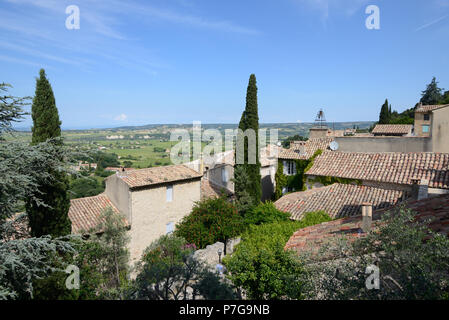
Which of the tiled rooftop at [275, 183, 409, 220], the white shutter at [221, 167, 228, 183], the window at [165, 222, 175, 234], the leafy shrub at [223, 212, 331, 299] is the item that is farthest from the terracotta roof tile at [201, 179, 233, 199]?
the leafy shrub at [223, 212, 331, 299]

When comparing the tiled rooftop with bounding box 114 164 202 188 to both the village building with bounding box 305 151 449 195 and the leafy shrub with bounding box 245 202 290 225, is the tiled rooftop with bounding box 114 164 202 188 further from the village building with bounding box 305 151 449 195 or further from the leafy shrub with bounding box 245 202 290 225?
the village building with bounding box 305 151 449 195

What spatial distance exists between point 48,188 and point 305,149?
19072 mm

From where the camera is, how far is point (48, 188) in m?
11.0

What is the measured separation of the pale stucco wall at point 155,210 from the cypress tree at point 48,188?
4.66 metres

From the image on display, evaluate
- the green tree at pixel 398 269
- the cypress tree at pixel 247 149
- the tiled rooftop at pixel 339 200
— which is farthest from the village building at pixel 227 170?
the green tree at pixel 398 269

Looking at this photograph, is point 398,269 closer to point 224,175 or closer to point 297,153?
A: point 297,153

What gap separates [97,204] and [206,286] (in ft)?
47.6

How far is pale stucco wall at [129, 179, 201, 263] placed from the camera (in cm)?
1662

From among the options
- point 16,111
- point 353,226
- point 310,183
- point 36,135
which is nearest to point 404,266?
point 353,226

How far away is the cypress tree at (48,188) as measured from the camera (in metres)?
11.2

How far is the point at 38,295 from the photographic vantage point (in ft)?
20.9

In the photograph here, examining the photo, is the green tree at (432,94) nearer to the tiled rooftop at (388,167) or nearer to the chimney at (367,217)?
the tiled rooftop at (388,167)
